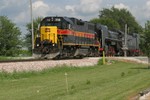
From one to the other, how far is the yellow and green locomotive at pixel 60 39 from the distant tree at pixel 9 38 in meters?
33.9

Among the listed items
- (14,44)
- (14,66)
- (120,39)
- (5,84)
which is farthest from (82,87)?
(14,44)

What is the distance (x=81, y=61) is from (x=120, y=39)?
104ft

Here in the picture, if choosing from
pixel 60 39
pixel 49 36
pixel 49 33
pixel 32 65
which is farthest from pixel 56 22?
pixel 32 65

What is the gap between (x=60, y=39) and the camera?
37.8 metres

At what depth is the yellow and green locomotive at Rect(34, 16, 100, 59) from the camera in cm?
3641

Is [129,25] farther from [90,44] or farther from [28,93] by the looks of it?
[28,93]

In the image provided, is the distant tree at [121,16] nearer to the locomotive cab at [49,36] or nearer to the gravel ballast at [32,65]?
the locomotive cab at [49,36]

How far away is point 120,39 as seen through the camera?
2628 inches

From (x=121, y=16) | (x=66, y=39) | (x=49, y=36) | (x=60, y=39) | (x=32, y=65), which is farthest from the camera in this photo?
(x=121, y=16)

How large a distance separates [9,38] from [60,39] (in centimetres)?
4168

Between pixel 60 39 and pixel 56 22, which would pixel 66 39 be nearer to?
pixel 60 39

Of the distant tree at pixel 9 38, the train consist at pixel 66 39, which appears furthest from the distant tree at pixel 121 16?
the train consist at pixel 66 39

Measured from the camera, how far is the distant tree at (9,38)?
75.6 metres

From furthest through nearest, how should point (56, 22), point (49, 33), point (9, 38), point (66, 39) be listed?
point (9, 38) < point (56, 22) < point (66, 39) < point (49, 33)
